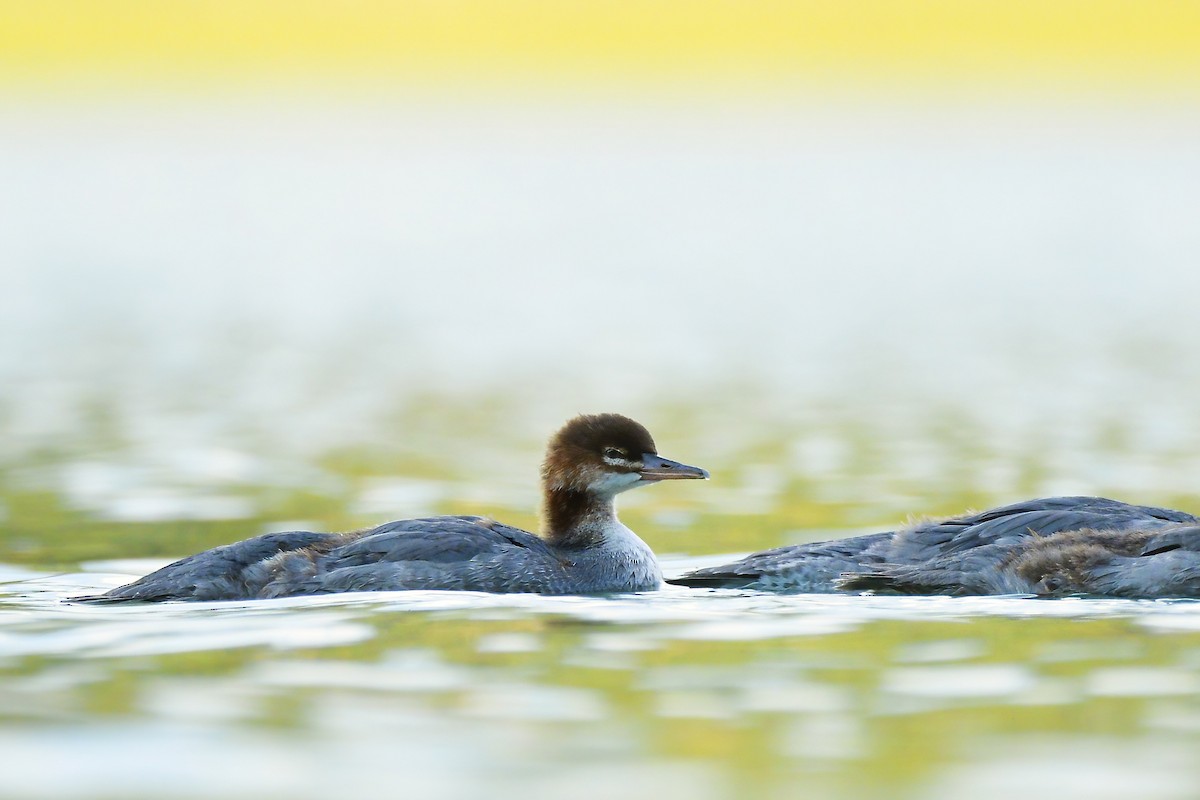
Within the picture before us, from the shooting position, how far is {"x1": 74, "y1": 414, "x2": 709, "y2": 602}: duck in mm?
10508

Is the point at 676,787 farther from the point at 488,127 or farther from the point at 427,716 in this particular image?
the point at 488,127

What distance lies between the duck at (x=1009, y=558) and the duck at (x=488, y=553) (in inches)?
21.6

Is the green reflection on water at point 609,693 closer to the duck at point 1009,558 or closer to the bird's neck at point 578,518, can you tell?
the duck at point 1009,558

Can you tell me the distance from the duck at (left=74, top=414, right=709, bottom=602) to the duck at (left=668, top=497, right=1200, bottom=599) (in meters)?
0.55

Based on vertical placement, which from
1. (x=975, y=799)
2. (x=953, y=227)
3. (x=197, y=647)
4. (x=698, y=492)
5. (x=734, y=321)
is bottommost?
(x=975, y=799)

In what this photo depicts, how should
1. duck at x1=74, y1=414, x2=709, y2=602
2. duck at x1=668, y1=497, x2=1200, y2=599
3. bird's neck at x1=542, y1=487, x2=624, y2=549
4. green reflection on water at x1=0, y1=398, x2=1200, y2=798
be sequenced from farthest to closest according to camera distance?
bird's neck at x1=542, y1=487, x2=624, y2=549 < duck at x1=74, y1=414, x2=709, y2=602 < duck at x1=668, y1=497, x2=1200, y2=599 < green reflection on water at x1=0, y1=398, x2=1200, y2=798

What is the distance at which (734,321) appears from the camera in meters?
26.6

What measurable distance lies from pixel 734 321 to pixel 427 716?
1939 cm

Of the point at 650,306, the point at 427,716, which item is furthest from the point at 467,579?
the point at 650,306

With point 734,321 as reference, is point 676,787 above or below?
below

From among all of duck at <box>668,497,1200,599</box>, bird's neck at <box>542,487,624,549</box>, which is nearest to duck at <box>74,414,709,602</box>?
bird's neck at <box>542,487,624,549</box>

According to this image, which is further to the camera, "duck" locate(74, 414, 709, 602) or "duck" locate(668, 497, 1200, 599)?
"duck" locate(74, 414, 709, 602)

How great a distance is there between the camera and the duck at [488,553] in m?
10.5

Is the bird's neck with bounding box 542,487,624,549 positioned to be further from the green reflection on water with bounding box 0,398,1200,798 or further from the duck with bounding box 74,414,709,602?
the green reflection on water with bounding box 0,398,1200,798
